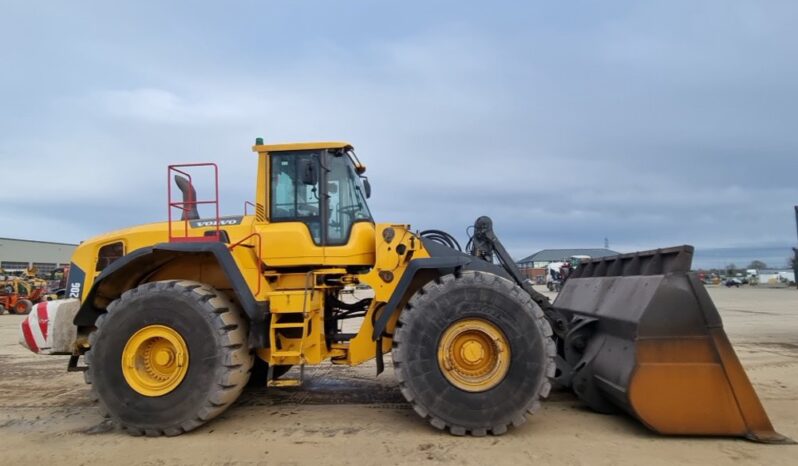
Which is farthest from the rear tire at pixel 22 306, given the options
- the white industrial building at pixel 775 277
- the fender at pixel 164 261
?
the white industrial building at pixel 775 277

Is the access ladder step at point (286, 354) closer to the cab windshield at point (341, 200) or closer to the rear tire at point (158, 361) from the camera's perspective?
the rear tire at point (158, 361)

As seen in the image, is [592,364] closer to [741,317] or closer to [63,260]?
[741,317]

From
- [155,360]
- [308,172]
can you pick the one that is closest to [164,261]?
[155,360]

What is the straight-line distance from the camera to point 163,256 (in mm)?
5312

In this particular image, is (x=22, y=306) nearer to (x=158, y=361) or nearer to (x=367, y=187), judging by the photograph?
(x=158, y=361)

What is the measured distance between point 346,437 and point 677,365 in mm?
3055

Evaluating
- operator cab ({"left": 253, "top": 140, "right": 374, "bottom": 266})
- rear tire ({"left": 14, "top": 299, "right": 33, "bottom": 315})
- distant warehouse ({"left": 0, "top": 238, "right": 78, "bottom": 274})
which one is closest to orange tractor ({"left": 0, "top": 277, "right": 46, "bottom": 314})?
rear tire ({"left": 14, "top": 299, "right": 33, "bottom": 315})

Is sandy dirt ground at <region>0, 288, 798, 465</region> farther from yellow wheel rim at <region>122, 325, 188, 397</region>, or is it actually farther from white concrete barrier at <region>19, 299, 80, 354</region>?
white concrete barrier at <region>19, 299, 80, 354</region>

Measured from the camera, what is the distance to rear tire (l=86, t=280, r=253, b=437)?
482cm

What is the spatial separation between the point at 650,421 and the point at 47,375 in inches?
338

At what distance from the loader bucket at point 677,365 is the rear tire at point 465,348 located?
0.72 m

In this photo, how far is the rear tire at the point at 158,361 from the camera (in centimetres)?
482

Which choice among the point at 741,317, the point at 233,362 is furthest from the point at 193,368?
the point at 741,317

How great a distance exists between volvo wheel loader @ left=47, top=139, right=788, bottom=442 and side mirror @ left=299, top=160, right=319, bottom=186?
0.08 ft
